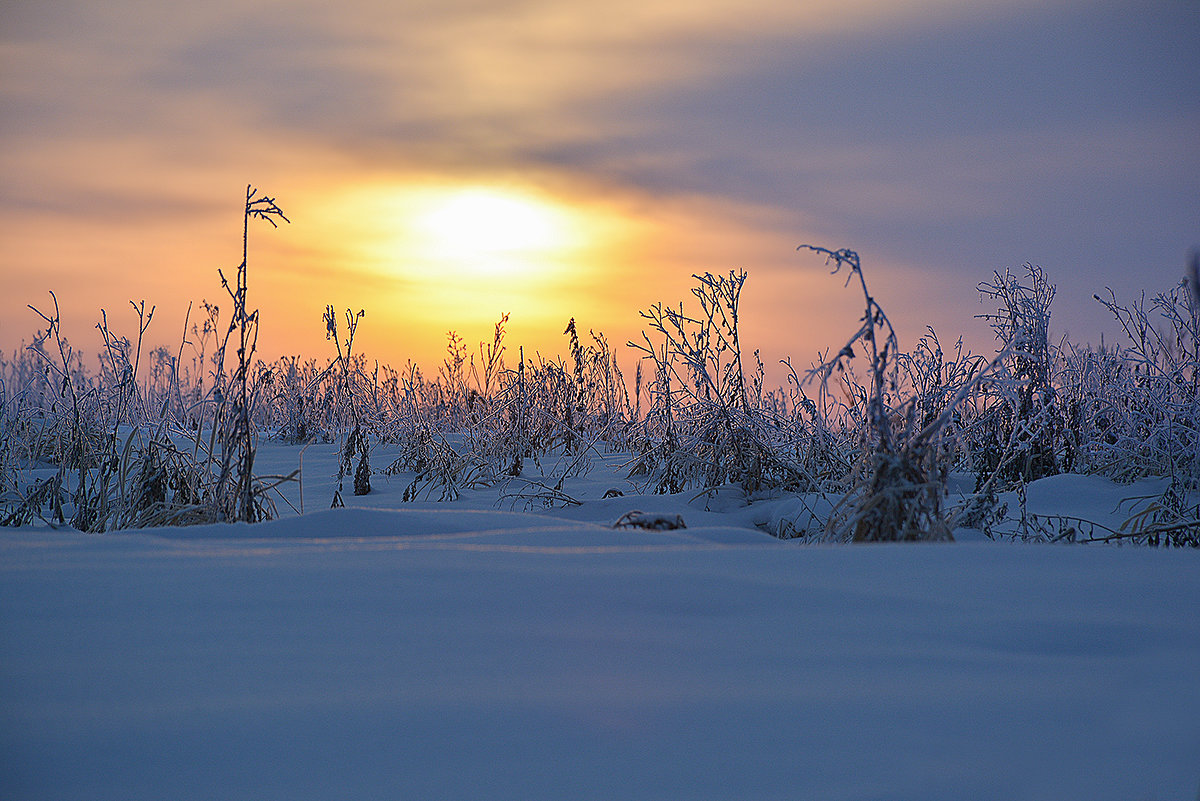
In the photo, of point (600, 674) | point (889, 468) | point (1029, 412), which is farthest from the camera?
point (1029, 412)

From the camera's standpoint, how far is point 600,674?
4.21 ft

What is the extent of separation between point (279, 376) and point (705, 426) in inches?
280

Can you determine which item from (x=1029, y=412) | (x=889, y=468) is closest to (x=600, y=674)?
(x=889, y=468)

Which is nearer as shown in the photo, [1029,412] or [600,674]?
[600,674]

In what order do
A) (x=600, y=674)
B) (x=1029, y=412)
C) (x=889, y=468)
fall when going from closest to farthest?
1. (x=600, y=674)
2. (x=889, y=468)
3. (x=1029, y=412)

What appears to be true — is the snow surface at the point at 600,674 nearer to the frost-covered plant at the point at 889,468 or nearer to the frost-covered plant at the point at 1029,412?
the frost-covered plant at the point at 889,468

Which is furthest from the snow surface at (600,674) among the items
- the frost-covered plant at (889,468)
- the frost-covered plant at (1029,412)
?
the frost-covered plant at (1029,412)

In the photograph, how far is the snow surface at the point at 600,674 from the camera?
1.04 meters

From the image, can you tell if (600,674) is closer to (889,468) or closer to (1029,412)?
(889,468)

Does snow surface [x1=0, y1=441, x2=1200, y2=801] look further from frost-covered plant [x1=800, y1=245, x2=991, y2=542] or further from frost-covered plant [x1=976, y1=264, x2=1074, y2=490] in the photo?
frost-covered plant [x1=976, y1=264, x2=1074, y2=490]

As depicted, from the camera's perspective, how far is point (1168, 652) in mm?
1378

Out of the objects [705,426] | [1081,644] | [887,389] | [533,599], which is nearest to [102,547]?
[533,599]

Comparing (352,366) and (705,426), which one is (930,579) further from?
(352,366)

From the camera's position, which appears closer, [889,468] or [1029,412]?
[889,468]
